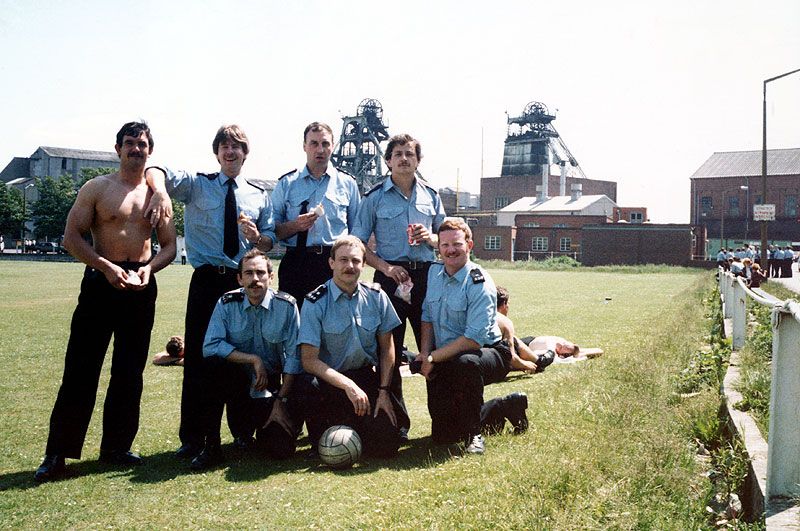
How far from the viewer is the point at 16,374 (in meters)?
8.75

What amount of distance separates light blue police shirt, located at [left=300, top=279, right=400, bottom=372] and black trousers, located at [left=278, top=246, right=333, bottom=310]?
76 cm

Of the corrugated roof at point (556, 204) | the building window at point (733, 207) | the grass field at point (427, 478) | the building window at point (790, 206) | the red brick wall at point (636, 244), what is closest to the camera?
the grass field at point (427, 478)

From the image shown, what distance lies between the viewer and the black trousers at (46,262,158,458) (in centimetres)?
509

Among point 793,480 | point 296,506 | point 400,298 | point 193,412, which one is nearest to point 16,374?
point 193,412

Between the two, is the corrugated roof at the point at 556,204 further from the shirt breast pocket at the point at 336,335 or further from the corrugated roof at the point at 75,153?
the shirt breast pocket at the point at 336,335

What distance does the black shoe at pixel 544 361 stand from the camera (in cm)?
907

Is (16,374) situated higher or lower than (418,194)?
lower

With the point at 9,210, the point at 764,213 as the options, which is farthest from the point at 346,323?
the point at 9,210

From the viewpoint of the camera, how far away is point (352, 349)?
5543 mm

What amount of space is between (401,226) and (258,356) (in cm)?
178

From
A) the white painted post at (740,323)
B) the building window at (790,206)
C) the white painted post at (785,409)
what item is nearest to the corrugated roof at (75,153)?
the building window at (790,206)

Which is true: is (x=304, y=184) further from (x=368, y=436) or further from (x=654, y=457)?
(x=654, y=457)

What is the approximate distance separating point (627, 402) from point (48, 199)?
81018mm

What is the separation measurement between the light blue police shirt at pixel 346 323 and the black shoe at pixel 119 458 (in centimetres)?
146
